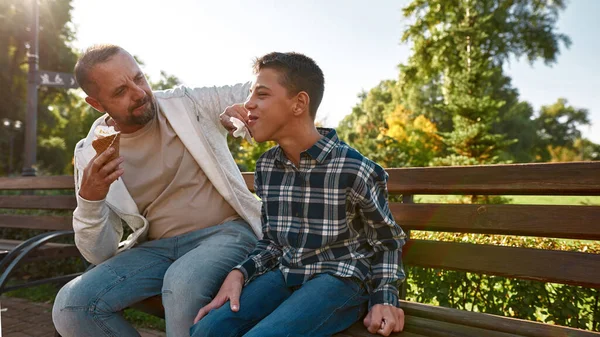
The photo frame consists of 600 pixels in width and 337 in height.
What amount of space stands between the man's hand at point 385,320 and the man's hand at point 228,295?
1.77ft

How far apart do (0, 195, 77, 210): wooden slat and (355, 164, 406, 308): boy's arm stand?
305 centimetres

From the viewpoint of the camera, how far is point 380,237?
202 centimetres

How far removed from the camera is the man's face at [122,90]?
2508 millimetres

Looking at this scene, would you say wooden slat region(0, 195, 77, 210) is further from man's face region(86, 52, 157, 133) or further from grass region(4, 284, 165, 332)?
man's face region(86, 52, 157, 133)

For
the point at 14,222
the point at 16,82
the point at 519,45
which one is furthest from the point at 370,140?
the point at 14,222

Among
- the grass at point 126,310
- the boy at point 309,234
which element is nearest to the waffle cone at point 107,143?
the boy at point 309,234

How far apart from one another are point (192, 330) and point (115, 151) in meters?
0.91

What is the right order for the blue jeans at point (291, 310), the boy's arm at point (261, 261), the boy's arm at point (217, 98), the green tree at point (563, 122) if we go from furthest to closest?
the green tree at point (563, 122), the boy's arm at point (217, 98), the boy's arm at point (261, 261), the blue jeans at point (291, 310)

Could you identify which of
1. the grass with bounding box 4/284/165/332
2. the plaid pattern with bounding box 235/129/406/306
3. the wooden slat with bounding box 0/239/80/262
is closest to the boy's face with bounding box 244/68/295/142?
the plaid pattern with bounding box 235/129/406/306

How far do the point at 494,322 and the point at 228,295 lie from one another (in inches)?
Answer: 43.7

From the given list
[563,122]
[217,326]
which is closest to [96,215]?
[217,326]

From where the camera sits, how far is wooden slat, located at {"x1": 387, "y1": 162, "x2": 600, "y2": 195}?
6.59 feet

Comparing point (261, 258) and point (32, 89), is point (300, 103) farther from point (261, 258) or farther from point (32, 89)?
point (32, 89)

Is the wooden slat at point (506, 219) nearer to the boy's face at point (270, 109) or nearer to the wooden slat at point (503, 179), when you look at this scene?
the wooden slat at point (503, 179)
